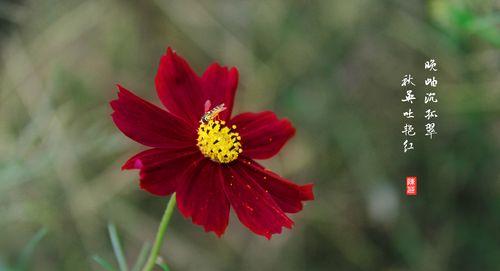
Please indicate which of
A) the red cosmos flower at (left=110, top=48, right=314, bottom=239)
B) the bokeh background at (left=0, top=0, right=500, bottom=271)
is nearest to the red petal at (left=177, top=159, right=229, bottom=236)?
the red cosmos flower at (left=110, top=48, right=314, bottom=239)

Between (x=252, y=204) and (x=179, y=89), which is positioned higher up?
(x=179, y=89)

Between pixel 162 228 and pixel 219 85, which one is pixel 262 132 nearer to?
pixel 219 85

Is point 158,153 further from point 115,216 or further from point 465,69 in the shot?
point 465,69

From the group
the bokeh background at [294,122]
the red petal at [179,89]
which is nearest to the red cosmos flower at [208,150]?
the red petal at [179,89]

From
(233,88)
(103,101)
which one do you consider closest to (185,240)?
(103,101)

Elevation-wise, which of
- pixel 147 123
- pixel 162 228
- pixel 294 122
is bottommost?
pixel 162 228

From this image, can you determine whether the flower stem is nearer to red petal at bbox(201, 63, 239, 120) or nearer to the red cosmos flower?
the red cosmos flower

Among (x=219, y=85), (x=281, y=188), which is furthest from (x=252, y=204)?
(x=219, y=85)
